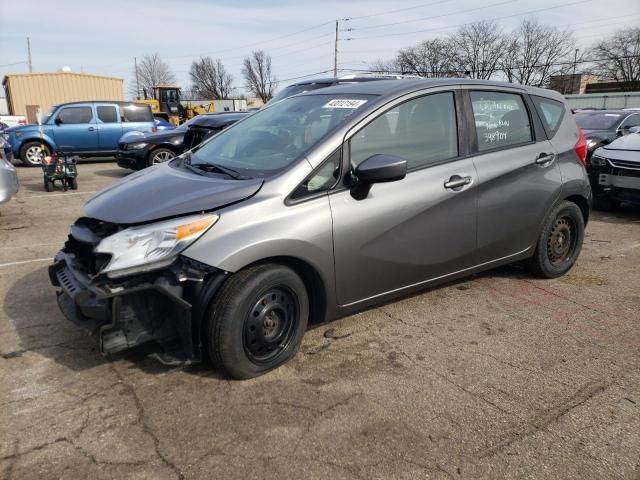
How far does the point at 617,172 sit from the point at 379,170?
20.3ft

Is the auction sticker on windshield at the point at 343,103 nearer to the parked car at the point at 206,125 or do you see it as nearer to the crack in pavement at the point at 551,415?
the crack in pavement at the point at 551,415

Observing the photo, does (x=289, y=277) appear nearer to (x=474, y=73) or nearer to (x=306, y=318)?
(x=306, y=318)

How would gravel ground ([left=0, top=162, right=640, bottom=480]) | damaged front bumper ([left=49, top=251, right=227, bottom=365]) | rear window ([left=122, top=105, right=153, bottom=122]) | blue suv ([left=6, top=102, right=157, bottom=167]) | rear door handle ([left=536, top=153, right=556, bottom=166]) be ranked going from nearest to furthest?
gravel ground ([left=0, top=162, right=640, bottom=480]) < damaged front bumper ([left=49, top=251, right=227, bottom=365]) < rear door handle ([left=536, top=153, right=556, bottom=166]) < blue suv ([left=6, top=102, right=157, bottom=167]) < rear window ([left=122, top=105, right=153, bottom=122])

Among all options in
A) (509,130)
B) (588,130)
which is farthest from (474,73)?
(509,130)

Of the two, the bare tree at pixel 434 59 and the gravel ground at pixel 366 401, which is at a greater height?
the bare tree at pixel 434 59

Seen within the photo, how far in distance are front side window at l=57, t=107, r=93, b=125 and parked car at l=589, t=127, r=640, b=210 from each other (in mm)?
12910

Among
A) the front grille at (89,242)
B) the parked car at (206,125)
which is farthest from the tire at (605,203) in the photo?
the front grille at (89,242)

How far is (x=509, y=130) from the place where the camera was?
162 inches

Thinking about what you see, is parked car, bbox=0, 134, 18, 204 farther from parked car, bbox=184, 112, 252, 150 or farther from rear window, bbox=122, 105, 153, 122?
rear window, bbox=122, 105, 153, 122

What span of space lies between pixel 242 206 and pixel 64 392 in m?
1.47

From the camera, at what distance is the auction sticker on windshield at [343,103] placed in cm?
337

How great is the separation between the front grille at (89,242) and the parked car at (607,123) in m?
10.0

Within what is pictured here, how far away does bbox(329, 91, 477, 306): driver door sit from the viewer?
10.4 ft

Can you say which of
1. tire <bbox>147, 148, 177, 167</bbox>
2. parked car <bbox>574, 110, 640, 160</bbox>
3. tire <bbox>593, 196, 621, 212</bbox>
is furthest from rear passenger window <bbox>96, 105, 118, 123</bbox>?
tire <bbox>593, 196, 621, 212</bbox>
